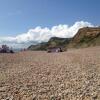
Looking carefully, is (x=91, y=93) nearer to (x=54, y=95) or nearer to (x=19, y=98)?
(x=54, y=95)

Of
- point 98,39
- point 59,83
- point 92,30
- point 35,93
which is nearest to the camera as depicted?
point 35,93

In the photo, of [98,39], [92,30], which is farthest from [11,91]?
[92,30]

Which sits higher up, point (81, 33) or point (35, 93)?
point (81, 33)

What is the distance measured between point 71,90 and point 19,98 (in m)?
3.08

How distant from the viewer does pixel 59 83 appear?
53.5ft

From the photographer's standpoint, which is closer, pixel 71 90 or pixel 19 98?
pixel 19 98

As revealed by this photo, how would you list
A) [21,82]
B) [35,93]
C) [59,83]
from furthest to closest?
[21,82]
[59,83]
[35,93]

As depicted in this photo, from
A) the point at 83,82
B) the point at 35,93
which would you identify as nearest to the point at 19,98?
the point at 35,93

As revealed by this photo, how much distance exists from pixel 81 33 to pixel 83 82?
124114 mm

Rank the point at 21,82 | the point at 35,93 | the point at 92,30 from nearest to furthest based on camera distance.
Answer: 1. the point at 35,93
2. the point at 21,82
3. the point at 92,30

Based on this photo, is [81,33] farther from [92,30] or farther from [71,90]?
[71,90]

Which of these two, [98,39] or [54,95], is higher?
[98,39]

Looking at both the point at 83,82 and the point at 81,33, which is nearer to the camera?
the point at 83,82

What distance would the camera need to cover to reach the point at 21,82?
1739 cm
